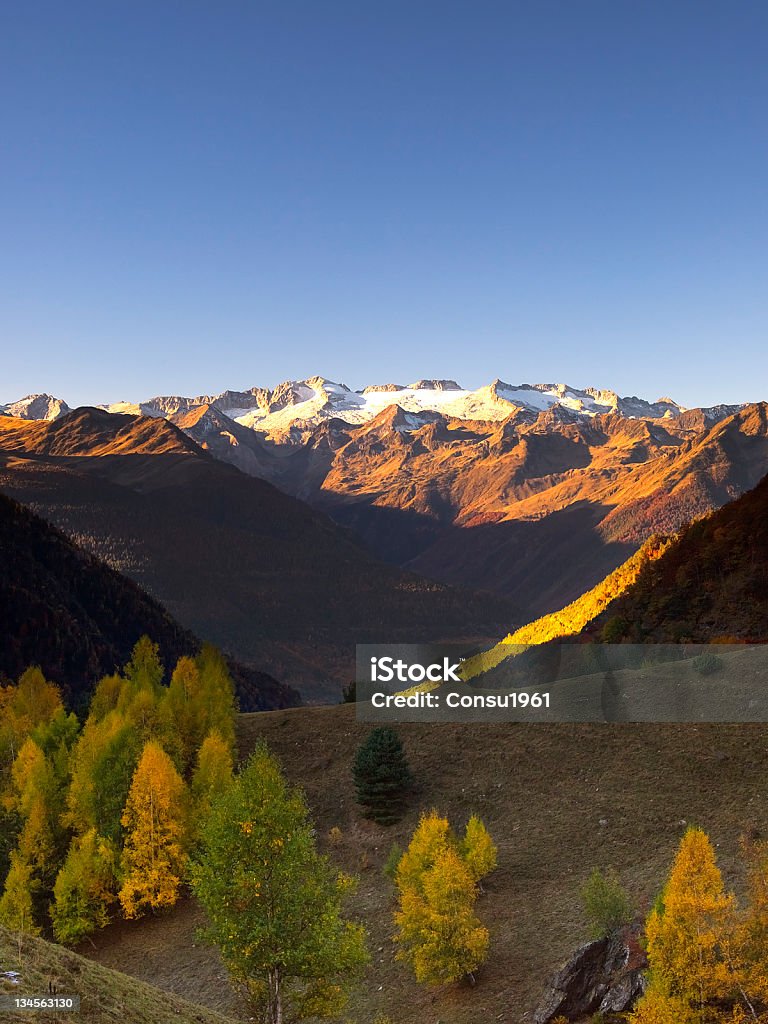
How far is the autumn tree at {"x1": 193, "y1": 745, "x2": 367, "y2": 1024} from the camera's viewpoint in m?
31.0

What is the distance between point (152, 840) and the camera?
57344 millimetres

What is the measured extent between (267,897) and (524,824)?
29.0m

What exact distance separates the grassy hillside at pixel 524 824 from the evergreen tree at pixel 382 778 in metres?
1.08

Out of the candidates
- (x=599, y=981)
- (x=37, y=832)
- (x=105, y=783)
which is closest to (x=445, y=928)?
(x=599, y=981)

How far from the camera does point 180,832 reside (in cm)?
5775

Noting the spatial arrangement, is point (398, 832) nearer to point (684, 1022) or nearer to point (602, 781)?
point (602, 781)

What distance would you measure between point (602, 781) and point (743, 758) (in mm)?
9395

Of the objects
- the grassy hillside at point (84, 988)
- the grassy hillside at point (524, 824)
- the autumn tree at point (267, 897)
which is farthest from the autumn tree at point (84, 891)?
the grassy hillside at point (84, 988)

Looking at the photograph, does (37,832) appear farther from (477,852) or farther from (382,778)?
(477,852)

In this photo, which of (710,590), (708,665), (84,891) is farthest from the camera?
(710,590)

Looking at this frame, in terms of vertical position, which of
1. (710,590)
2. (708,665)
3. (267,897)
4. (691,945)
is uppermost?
(710,590)

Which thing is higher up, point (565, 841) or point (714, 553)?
point (714, 553)

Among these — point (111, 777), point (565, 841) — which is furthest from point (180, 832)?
point (565, 841)

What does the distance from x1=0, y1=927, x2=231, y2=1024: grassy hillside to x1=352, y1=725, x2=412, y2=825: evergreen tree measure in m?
32.6
